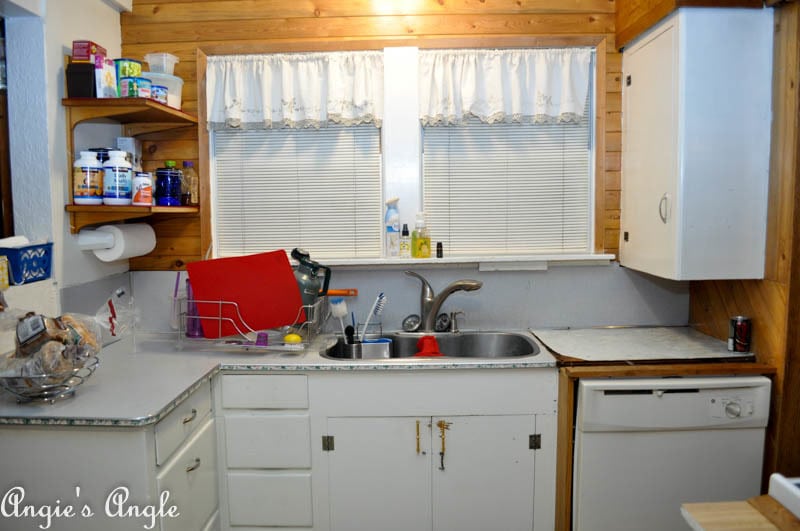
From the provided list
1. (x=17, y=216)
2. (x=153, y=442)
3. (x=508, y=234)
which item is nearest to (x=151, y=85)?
(x=17, y=216)

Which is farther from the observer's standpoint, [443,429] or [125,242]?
[125,242]

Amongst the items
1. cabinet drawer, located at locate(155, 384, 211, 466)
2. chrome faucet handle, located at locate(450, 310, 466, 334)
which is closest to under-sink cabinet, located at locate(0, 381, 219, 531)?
cabinet drawer, located at locate(155, 384, 211, 466)

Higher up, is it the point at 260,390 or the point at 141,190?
the point at 141,190

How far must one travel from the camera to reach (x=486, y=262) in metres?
2.65

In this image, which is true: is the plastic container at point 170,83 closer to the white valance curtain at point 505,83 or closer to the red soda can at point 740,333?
the white valance curtain at point 505,83

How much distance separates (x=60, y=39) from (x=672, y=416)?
268 centimetres

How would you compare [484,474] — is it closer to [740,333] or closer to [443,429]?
[443,429]

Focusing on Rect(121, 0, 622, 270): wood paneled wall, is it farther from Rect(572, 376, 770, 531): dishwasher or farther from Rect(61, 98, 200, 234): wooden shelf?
Rect(572, 376, 770, 531): dishwasher

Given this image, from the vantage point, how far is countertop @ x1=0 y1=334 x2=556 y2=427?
1.63 meters

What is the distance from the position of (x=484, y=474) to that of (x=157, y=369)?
128cm

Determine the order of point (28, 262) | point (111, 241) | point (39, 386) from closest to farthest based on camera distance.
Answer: point (39, 386), point (28, 262), point (111, 241)

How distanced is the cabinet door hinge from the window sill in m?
0.77

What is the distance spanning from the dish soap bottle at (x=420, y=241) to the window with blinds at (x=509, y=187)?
104 millimetres

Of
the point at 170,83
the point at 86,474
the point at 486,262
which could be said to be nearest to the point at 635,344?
the point at 486,262
